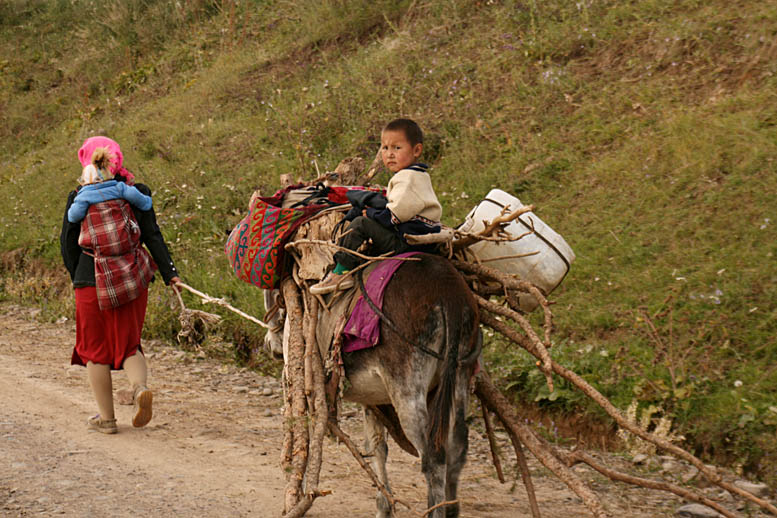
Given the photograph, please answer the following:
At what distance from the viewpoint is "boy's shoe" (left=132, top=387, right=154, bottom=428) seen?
19.5 feet

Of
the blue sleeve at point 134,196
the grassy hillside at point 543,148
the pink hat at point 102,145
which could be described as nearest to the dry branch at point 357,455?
the grassy hillside at point 543,148

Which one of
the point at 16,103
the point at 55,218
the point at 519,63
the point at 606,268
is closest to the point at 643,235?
the point at 606,268

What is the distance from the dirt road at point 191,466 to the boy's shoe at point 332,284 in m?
1.38

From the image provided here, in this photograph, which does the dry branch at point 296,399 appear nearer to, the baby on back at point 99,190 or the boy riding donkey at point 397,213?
the boy riding donkey at point 397,213

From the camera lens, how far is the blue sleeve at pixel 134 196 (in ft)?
19.6

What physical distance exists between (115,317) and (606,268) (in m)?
4.20

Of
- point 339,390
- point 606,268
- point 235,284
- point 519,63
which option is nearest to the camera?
point 339,390

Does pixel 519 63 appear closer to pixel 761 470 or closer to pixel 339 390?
pixel 761 470

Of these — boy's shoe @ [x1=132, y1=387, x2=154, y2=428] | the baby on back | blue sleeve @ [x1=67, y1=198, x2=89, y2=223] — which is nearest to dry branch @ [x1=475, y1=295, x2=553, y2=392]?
boy's shoe @ [x1=132, y1=387, x2=154, y2=428]

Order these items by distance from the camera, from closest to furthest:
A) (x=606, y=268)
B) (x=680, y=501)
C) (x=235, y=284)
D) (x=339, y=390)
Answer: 1. (x=339, y=390)
2. (x=680, y=501)
3. (x=606, y=268)
4. (x=235, y=284)

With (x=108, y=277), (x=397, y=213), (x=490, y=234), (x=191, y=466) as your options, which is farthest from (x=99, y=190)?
(x=490, y=234)

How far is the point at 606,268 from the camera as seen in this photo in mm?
7242

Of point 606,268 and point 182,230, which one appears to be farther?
point 182,230

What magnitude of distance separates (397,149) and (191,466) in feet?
8.97
